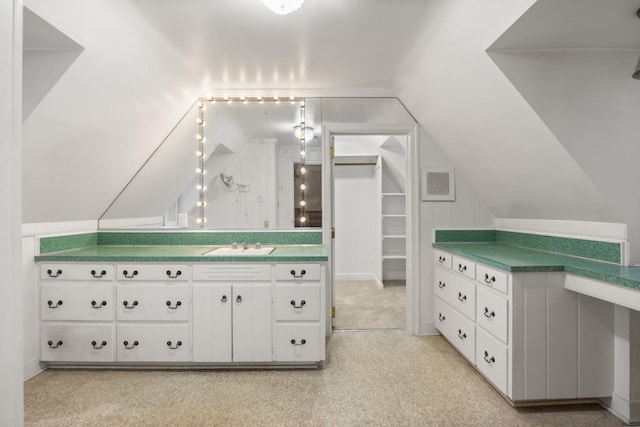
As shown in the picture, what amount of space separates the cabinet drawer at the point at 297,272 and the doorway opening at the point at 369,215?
2346 mm

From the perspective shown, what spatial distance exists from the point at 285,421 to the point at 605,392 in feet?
5.92

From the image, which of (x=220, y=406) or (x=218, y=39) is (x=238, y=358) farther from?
(x=218, y=39)

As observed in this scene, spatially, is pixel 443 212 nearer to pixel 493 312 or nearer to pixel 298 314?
pixel 493 312

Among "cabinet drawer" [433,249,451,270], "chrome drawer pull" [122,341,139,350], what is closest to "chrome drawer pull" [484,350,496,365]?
"cabinet drawer" [433,249,451,270]

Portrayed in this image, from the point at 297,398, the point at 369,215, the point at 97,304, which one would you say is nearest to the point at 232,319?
the point at 297,398

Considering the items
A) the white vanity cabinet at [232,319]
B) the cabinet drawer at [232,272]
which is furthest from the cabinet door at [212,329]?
the cabinet drawer at [232,272]

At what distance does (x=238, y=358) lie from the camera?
2.33 metres

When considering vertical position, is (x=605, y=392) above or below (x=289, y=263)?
below

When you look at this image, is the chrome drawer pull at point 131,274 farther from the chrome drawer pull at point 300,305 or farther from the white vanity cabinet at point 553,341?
the white vanity cabinet at point 553,341

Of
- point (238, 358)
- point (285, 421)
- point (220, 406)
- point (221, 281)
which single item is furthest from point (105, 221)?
point (285, 421)

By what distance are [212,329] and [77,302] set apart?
98 centimetres

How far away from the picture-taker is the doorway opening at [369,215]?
15.8ft

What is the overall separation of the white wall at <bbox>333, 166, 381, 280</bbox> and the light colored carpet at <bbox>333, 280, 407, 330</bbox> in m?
0.23

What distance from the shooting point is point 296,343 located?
2.34 metres
